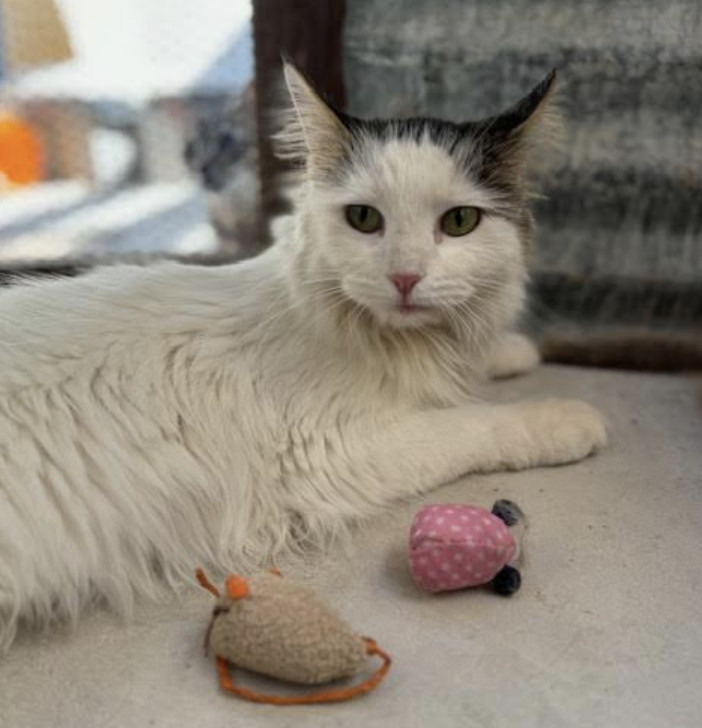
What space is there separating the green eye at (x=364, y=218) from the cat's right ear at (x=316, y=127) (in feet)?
0.37

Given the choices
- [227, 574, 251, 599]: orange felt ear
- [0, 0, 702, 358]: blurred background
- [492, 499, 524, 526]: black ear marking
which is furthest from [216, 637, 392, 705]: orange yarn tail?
[0, 0, 702, 358]: blurred background

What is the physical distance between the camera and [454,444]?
1.68 meters

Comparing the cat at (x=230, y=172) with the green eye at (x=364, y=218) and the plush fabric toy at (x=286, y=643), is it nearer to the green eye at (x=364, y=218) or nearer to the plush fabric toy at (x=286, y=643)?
the green eye at (x=364, y=218)

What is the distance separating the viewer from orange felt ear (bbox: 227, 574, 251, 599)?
125 cm

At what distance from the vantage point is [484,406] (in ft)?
5.83

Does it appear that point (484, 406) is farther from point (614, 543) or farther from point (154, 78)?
point (154, 78)

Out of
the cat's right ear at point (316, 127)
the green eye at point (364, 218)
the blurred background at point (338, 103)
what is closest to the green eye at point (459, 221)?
the green eye at point (364, 218)

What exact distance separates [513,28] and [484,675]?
5.44 feet

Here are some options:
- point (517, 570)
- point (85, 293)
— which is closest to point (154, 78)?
point (85, 293)

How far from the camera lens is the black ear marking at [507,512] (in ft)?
4.93

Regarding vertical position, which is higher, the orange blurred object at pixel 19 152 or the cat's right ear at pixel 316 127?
the cat's right ear at pixel 316 127

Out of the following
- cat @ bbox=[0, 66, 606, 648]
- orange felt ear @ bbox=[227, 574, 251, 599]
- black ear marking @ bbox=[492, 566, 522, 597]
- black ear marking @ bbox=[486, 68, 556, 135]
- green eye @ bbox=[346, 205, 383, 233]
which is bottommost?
black ear marking @ bbox=[492, 566, 522, 597]

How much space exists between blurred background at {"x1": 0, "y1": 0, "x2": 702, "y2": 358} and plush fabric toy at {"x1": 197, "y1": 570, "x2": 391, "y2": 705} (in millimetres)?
1349

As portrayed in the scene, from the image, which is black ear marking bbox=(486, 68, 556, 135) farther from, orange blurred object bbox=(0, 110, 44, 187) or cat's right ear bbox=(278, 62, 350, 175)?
orange blurred object bbox=(0, 110, 44, 187)
